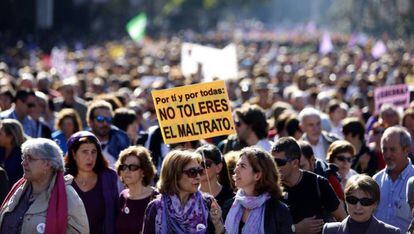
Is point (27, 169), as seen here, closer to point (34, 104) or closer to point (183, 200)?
point (183, 200)

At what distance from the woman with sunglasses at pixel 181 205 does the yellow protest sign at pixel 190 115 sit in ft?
4.44

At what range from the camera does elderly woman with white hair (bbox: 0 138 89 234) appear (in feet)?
25.7

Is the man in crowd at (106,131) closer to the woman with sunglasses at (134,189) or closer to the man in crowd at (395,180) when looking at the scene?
the woman with sunglasses at (134,189)

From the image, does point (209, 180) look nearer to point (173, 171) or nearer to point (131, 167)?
point (131, 167)

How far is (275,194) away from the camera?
789 centimetres

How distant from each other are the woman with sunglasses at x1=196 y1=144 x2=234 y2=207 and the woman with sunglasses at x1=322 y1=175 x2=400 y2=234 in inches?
57.1

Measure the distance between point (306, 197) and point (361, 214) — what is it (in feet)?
2.86

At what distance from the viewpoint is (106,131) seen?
1198 cm

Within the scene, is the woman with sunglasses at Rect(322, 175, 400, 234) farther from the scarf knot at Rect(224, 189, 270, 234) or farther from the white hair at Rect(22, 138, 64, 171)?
the white hair at Rect(22, 138, 64, 171)

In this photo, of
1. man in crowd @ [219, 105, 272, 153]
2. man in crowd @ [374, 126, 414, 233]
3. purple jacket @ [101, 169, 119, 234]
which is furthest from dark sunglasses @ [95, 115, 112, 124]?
man in crowd @ [374, 126, 414, 233]

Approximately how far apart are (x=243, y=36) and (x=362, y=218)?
8471cm

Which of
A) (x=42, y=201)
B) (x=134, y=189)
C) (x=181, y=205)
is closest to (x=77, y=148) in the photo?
(x=134, y=189)

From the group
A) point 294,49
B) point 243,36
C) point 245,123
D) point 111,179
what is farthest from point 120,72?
point 243,36

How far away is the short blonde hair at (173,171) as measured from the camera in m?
7.86
